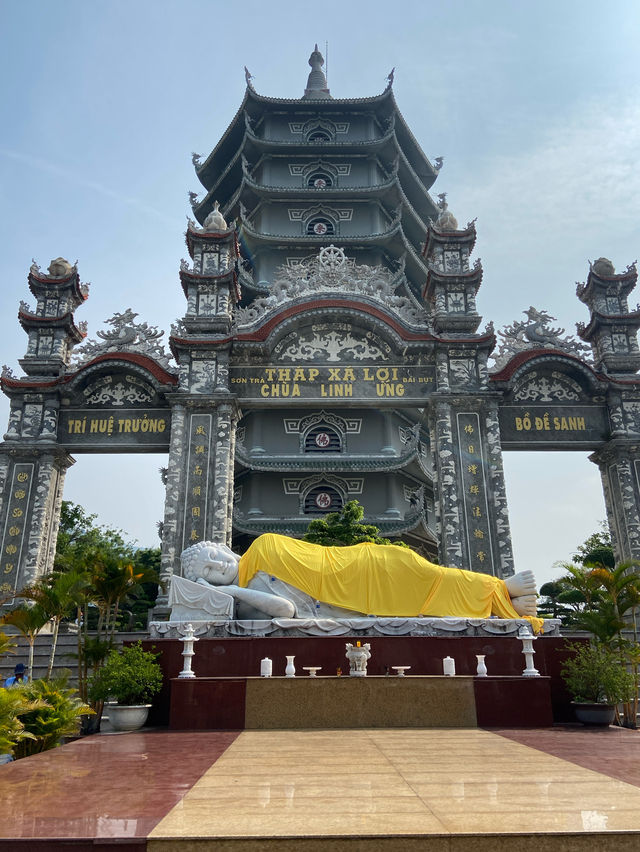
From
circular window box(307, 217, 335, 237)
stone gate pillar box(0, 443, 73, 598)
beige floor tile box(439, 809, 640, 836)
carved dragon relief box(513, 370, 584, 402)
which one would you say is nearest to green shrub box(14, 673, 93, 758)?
beige floor tile box(439, 809, 640, 836)

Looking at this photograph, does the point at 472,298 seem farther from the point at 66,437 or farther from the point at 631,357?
the point at 66,437

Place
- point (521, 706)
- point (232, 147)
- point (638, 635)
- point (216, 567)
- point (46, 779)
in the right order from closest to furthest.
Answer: point (46, 779), point (521, 706), point (216, 567), point (638, 635), point (232, 147)

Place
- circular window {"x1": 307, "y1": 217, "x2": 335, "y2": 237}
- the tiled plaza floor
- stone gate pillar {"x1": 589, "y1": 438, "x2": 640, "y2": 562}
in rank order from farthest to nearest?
circular window {"x1": 307, "y1": 217, "x2": 335, "y2": 237} < stone gate pillar {"x1": 589, "y1": 438, "x2": 640, "y2": 562} < the tiled plaza floor

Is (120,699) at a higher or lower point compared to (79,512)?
lower

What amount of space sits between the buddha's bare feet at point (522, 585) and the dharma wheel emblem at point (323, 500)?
1413 cm

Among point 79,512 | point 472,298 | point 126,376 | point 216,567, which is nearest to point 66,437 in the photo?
point 126,376

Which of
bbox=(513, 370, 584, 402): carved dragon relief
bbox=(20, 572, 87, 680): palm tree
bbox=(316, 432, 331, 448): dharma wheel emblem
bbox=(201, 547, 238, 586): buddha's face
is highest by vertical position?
bbox=(316, 432, 331, 448): dharma wheel emblem

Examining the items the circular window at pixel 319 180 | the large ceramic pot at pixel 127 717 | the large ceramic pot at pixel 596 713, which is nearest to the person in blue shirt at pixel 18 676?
the large ceramic pot at pixel 127 717

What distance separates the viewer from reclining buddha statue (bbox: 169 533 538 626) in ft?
40.0

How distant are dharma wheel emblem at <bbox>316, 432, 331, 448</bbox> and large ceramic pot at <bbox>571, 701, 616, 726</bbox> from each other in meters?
17.3

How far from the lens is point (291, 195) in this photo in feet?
101

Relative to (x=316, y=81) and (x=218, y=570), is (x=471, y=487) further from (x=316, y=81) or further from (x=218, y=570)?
(x=316, y=81)

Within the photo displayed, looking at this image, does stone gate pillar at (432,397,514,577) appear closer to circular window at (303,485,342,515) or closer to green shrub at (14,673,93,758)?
A: circular window at (303,485,342,515)

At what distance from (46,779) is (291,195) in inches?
1103
